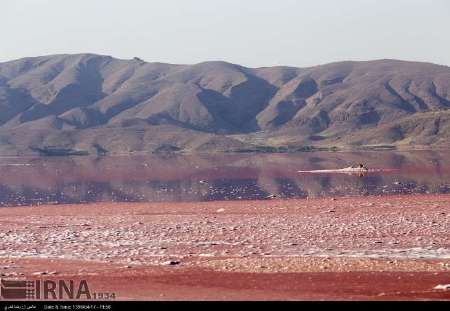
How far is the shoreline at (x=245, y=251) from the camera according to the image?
15.9 metres

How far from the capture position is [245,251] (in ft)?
72.8

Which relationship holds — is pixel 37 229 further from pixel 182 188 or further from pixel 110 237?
pixel 182 188

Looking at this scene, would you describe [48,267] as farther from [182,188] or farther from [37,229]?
[182,188]

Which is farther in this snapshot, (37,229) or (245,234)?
(37,229)

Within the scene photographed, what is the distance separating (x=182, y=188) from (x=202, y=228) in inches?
1320

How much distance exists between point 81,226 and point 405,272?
16210 mm

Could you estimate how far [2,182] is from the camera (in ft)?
255

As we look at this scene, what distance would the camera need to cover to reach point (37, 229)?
95.9ft

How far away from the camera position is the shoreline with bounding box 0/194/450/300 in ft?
52.2

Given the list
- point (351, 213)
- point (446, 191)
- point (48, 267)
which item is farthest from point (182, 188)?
point (48, 267)
